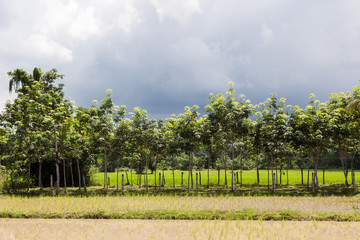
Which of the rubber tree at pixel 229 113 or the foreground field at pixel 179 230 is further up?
the rubber tree at pixel 229 113

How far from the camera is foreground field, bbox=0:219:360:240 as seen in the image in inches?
414

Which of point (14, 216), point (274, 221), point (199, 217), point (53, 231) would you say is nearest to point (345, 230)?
point (274, 221)

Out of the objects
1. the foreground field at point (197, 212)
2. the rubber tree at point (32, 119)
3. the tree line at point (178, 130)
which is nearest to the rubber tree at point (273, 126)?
the tree line at point (178, 130)

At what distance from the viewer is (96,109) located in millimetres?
27672

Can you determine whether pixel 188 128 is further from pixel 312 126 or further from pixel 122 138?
pixel 312 126

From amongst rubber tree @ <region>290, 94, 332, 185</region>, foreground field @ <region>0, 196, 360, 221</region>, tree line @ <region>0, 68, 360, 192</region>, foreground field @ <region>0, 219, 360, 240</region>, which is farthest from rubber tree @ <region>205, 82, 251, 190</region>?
foreground field @ <region>0, 219, 360, 240</region>

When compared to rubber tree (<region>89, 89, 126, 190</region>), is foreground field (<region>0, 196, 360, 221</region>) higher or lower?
lower

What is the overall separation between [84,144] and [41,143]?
160 inches

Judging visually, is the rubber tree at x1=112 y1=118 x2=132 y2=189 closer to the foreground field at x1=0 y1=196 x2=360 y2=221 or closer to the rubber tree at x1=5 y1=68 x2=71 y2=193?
the rubber tree at x1=5 y1=68 x2=71 y2=193

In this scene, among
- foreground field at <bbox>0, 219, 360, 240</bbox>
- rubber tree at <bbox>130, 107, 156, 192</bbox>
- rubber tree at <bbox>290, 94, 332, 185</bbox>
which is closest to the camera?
foreground field at <bbox>0, 219, 360, 240</bbox>

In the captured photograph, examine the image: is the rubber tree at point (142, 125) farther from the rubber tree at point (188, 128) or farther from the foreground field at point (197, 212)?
the foreground field at point (197, 212)

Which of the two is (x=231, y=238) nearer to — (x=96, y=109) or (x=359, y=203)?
(x=359, y=203)

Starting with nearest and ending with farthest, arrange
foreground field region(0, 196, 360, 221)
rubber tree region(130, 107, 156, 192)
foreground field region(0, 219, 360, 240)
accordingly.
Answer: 1. foreground field region(0, 219, 360, 240)
2. foreground field region(0, 196, 360, 221)
3. rubber tree region(130, 107, 156, 192)

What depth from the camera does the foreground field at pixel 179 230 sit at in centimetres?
1052
